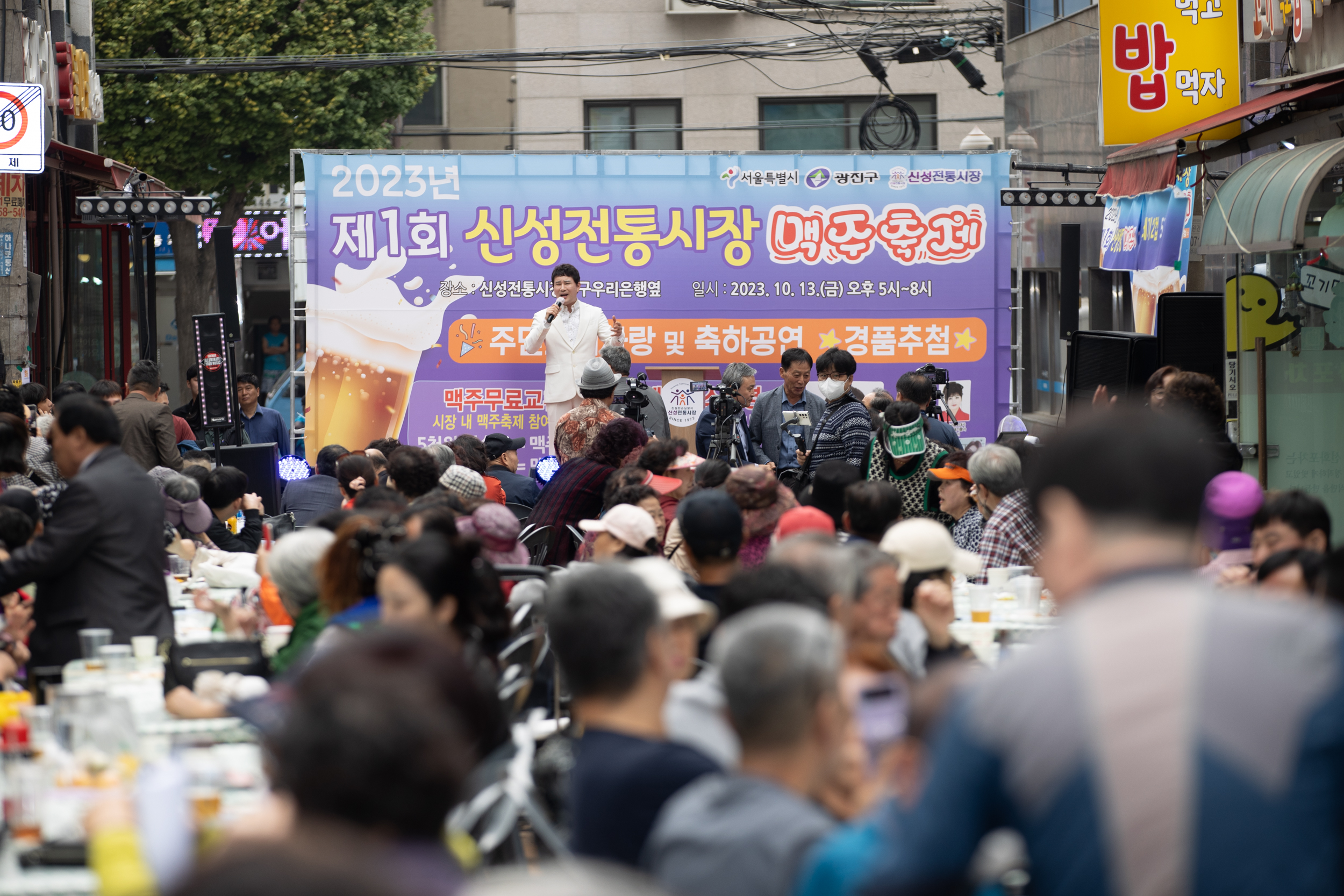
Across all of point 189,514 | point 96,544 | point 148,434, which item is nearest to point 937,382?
point 148,434

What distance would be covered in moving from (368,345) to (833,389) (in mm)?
4278

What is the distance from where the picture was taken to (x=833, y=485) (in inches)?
260

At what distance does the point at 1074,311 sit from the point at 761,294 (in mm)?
3196

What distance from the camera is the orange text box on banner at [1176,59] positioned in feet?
32.5

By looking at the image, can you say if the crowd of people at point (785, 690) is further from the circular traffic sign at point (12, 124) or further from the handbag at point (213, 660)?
the circular traffic sign at point (12, 124)

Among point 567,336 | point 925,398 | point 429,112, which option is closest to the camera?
point 925,398

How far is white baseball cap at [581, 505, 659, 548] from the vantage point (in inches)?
219

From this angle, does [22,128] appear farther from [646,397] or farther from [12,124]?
[646,397]

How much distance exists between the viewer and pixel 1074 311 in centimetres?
Result: 1329

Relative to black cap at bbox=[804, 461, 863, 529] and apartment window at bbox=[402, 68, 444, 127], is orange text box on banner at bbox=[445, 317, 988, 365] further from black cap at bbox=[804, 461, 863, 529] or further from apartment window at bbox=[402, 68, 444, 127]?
apartment window at bbox=[402, 68, 444, 127]

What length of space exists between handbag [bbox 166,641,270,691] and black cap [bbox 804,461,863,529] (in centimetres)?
281

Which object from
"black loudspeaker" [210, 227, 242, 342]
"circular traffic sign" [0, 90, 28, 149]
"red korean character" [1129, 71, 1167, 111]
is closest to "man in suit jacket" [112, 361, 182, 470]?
"circular traffic sign" [0, 90, 28, 149]

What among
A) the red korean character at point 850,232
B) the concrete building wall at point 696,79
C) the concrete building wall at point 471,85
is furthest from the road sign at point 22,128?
the concrete building wall at point 471,85

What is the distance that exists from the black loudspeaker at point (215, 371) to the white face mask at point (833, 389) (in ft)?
16.9
